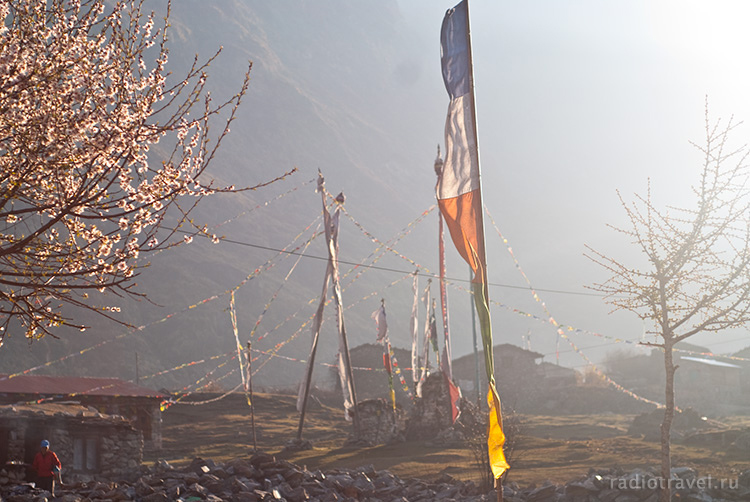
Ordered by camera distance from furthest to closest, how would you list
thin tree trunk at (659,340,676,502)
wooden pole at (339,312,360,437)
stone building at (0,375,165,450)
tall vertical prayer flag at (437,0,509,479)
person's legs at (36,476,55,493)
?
wooden pole at (339,312,360,437)
stone building at (0,375,165,450)
person's legs at (36,476,55,493)
thin tree trunk at (659,340,676,502)
tall vertical prayer flag at (437,0,509,479)

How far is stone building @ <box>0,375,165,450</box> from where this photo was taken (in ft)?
93.4

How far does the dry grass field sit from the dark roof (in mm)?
3689

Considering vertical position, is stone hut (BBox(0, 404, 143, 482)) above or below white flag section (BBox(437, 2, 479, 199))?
below

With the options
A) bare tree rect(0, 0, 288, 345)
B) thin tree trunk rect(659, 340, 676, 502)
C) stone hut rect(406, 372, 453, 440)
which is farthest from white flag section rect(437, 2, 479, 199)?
stone hut rect(406, 372, 453, 440)

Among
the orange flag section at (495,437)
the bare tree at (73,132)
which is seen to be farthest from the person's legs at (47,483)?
the orange flag section at (495,437)

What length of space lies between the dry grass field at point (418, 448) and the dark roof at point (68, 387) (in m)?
3.69

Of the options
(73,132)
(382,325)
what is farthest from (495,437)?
(382,325)

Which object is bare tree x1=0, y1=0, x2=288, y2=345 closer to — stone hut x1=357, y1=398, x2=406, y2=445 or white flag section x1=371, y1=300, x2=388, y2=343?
stone hut x1=357, y1=398, x2=406, y2=445

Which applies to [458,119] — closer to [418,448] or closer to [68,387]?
[418,448]

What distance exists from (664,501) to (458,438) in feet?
63.3

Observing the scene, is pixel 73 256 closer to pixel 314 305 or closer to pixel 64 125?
pixel 64 125

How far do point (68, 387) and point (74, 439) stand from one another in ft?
26.2

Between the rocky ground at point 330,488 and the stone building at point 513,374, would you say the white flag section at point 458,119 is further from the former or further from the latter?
the stone building at point 513,374

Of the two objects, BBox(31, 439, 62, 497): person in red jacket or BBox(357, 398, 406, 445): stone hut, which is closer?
BBox(31, 439, 62, 497): person in red jacket
